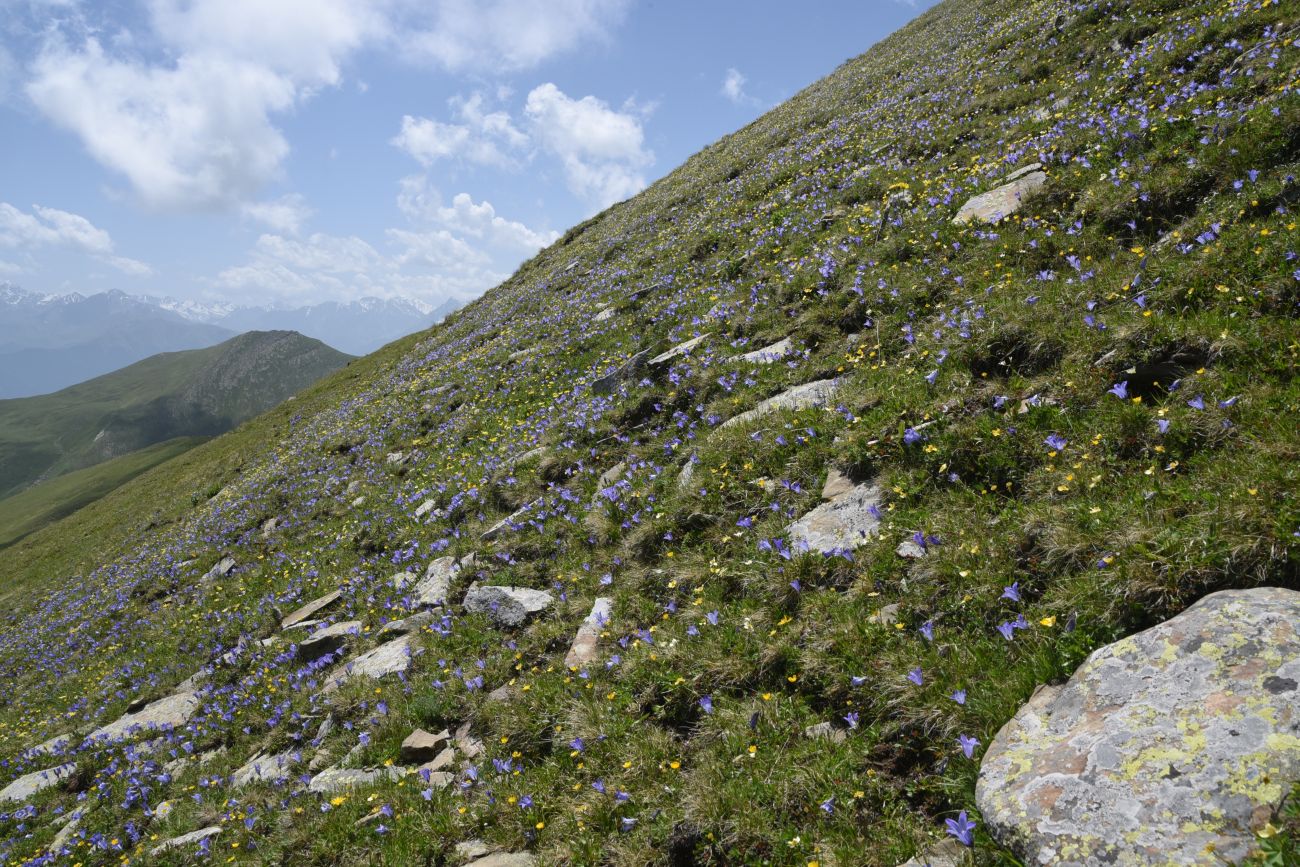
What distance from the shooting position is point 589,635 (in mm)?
7523

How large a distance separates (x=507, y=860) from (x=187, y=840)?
16.2 feet

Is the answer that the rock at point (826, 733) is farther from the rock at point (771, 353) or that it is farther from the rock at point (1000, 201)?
the rock at point (1000, 201)

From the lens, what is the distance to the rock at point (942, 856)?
3.59 meters

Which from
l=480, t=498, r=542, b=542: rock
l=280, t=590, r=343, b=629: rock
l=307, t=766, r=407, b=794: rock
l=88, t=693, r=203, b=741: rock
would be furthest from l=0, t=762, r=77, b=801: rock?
l=480, t=498, r=542, b=542: rock

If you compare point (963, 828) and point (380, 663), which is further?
point (380, 663)

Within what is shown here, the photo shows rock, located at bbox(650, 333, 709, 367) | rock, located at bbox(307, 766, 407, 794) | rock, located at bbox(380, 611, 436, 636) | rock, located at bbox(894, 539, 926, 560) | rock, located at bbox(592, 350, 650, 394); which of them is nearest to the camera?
rock, located at bbox(894, 539, 926, 560)

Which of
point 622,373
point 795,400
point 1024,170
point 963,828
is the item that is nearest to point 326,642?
point 622,373

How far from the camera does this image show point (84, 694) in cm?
1395

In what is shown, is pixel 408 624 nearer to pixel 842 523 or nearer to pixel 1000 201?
pixel 842 523

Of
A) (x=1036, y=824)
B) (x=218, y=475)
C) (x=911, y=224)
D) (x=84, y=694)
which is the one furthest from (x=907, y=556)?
(x=218, y=475)

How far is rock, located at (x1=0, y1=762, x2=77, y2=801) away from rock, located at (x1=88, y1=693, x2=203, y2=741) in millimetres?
584

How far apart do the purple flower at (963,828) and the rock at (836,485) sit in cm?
372

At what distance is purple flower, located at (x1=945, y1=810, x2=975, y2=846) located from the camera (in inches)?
140

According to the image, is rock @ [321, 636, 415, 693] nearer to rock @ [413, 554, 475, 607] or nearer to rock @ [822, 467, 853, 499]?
rock @ [413, 554, 475, 607]
